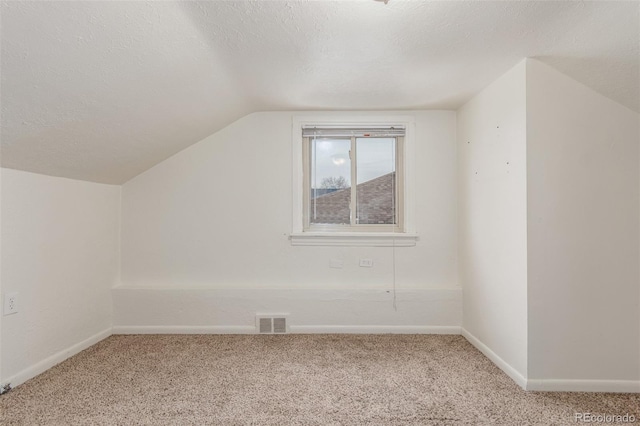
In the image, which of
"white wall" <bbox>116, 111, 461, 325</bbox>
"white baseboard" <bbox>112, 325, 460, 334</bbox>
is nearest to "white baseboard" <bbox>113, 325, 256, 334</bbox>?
"white baseboard" <bbox>112, 325, 460, 334</bbox>

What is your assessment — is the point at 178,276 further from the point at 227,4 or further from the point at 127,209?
the point at 227,4

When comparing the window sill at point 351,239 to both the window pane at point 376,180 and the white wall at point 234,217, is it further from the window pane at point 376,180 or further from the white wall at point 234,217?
the window pane at point 376,180

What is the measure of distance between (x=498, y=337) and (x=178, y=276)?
8.45 ft

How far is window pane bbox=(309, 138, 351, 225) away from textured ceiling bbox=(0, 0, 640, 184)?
0.65 meters

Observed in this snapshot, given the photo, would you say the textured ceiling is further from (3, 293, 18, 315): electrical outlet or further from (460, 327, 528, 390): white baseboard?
(460, 327, 528, 390): white baseboard

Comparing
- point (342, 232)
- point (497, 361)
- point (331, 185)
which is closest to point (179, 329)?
point (342, 232)

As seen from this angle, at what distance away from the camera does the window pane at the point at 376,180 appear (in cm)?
278

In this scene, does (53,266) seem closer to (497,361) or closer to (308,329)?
(308,329)

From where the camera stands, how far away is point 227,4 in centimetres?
127

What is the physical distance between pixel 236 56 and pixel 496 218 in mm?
1944

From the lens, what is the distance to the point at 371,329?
2.62 metres

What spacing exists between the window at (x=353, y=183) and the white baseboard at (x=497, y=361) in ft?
3.38

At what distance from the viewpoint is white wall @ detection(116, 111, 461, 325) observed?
2695 mm

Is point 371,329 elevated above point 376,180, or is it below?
below
